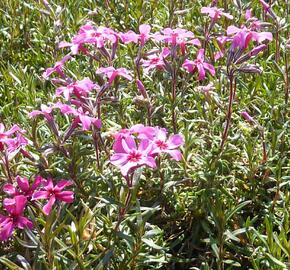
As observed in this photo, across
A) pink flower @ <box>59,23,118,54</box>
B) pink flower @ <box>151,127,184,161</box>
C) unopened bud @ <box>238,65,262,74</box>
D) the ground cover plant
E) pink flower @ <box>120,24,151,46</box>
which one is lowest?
the ground cover plant

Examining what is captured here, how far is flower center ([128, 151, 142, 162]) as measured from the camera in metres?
1.90

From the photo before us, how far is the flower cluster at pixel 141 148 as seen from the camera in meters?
1.89

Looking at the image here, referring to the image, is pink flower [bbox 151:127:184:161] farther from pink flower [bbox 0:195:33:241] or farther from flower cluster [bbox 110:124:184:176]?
pink flower [bbox 0:195:33:241]

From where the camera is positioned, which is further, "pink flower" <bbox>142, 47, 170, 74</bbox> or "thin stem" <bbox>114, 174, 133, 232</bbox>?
"pink flower" <bbox>142, 47, 170, 74</bbox>

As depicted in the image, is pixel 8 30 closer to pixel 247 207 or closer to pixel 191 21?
pixel 191 21

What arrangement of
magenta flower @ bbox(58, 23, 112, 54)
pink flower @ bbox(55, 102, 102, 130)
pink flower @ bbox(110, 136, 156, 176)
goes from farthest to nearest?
magenta flower @ bbox(58, 23, 112, 54) < pink flower @ bbox(55, 102, 102, 130) < pink flower @ bbox(110, 136, 156, 176)

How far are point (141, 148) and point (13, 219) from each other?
0.51m

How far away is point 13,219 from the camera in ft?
6.45

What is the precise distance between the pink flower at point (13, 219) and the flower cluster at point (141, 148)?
351 mm

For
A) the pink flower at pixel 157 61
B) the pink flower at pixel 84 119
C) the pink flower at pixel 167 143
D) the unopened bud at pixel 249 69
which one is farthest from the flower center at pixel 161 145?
the pink flower at pixel 157 61

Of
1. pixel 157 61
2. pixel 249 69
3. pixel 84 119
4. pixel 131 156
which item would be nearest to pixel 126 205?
pixel 131 156

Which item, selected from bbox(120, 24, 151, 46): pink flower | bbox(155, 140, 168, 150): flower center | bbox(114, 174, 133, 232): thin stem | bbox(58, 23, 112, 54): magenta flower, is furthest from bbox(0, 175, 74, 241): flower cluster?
bbox(120, 24, 151, 46): pink flower

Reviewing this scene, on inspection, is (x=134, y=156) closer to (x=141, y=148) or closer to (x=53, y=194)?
(x=141, y=148)

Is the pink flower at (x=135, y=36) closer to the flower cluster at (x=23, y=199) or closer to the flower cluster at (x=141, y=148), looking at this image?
the flower cluster at (x=141, y=148)
